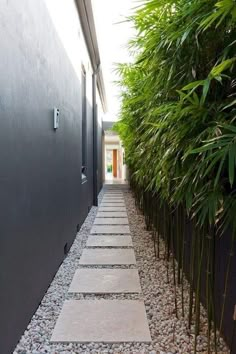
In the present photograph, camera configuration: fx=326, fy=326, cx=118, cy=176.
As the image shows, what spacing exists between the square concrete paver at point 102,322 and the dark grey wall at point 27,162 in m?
0.22

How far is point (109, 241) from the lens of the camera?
389 centimetres

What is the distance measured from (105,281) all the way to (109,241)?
1.32 m

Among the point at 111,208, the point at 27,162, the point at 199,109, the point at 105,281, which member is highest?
the point at 199,109

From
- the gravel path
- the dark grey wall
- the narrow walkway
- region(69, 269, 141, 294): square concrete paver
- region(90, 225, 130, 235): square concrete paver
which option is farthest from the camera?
region(90, 225, 130, 235): square concrete paver

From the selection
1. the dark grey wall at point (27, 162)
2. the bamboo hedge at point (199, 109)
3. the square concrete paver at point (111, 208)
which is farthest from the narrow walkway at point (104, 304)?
the square concrete paver at point (111, 208)

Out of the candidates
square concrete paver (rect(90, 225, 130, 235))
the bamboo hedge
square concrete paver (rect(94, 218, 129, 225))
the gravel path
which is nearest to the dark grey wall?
the gravel path

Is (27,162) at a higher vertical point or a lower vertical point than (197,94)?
lower

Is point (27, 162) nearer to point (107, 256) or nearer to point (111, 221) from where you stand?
point (107, 256)

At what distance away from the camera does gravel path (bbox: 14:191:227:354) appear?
1.65 metres

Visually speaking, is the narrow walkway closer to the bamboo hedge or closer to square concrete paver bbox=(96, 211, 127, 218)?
the bamboo hedge

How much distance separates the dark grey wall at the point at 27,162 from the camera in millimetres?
1460

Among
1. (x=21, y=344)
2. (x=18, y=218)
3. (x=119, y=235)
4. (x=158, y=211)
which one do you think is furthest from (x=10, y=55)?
(x=119, y=235)

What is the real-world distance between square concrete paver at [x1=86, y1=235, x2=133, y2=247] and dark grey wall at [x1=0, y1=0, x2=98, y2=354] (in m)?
0.92

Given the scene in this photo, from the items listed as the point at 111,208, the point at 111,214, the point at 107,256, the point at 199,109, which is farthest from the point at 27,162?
the point at 111,208
